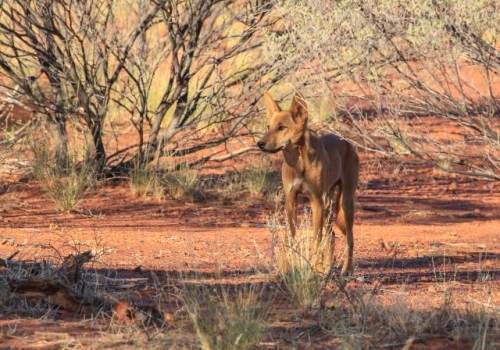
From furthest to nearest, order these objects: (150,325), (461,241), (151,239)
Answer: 1. (461,241)
2. (151,239)
3. (150,325)

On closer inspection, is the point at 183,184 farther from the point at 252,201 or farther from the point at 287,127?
the point at 287,127

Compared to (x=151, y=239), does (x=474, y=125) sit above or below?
above

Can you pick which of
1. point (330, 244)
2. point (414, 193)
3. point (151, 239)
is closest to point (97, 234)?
point (151, 239)

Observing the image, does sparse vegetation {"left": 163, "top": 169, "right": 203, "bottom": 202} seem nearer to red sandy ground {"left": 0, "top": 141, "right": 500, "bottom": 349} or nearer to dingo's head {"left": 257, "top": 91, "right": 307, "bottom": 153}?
red sandy ground {"left": 0, "top": 141, "right": 500, "bottom": 349}

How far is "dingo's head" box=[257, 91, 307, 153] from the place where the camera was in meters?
8.75

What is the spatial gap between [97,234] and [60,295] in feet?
12.8

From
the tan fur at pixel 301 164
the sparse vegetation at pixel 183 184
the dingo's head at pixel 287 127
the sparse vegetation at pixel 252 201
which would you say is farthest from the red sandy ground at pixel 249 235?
the dingo's head at pixel 287 127

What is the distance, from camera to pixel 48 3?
11906 millimetres

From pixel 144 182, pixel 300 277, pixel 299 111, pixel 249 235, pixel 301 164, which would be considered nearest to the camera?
pixel 300 277

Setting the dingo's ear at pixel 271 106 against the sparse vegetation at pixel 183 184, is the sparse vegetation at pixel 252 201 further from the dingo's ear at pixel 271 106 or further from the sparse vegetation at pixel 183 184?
the dingo's ear at pixel 271 106

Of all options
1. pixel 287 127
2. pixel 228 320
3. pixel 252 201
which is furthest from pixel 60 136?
pixel 228 320

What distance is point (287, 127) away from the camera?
350 inches

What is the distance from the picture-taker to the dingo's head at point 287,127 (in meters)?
8.75

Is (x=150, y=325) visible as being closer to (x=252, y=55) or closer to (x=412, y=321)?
(x=412, y=321)
